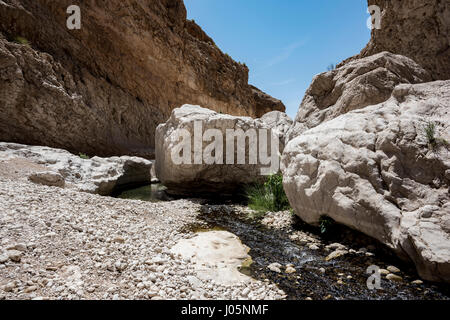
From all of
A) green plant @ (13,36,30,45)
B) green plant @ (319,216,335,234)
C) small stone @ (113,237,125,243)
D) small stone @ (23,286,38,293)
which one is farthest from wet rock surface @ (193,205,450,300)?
green plant @ (13,36,30,45)

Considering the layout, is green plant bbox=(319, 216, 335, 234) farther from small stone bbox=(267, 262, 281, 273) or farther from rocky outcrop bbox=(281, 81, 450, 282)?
small stone bbox=(267, 262, 281, 273)

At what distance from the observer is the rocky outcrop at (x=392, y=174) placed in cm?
292

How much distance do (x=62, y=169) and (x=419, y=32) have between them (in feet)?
51.4

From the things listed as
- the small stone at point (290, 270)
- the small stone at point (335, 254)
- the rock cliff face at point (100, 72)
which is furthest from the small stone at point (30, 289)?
the rock cliff face at point (100, 72)

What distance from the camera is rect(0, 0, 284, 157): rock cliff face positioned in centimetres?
1061

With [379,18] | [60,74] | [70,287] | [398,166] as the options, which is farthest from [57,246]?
[379,18]

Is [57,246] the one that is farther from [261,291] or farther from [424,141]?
[424,141]

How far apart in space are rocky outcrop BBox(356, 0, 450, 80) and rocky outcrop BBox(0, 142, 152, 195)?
14023 mm

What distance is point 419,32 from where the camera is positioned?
10188 millimetres

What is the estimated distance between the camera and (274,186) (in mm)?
6633

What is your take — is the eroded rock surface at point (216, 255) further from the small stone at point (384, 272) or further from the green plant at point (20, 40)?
the green plant at point (20, 40)

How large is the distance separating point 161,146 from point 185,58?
17.1m

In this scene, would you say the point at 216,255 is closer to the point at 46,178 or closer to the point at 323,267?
the point at 323,267

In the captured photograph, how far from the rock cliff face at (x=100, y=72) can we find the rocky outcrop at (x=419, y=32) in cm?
1625
